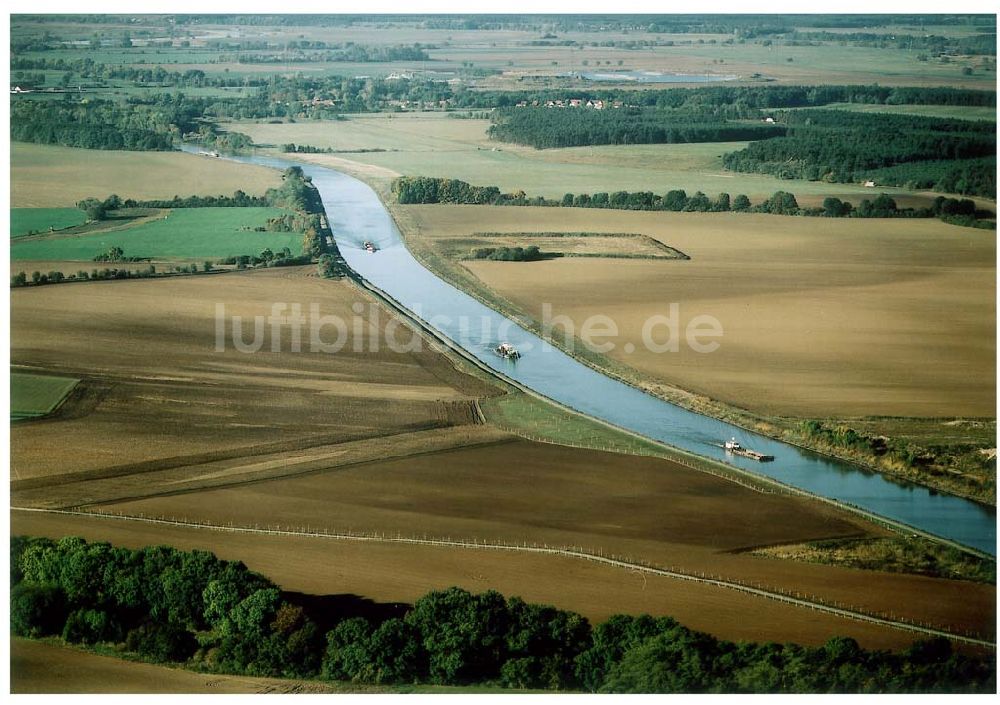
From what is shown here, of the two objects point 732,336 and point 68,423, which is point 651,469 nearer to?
point 732,336

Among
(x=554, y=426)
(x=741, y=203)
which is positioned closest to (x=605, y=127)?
(x=741, y=203)

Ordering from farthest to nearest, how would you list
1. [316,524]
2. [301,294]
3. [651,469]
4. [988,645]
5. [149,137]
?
[149,137] < [301,294] < [651,469] < [316,524] < [988,645]

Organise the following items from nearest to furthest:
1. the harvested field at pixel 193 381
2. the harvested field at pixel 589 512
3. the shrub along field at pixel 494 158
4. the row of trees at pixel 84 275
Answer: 1. the harvested field at pixel 589 512
2. the harvested field at pixel 193 381
3. the row of trees at pixel 84 275
4. the shrub along field at pixel 494 158

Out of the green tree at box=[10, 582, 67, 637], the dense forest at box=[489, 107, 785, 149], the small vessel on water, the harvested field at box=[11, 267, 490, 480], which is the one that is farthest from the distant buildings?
the green tree at box=[10, 582, 67, 637]

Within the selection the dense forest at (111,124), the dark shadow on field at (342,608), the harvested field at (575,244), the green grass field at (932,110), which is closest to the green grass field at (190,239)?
the dense forest at (111,124)

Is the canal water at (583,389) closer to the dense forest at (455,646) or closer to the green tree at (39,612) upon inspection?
the dense forest at (455,646)

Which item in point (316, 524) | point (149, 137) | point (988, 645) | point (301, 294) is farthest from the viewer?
point (149, 137)

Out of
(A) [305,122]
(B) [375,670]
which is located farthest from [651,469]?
(A) [305,122]

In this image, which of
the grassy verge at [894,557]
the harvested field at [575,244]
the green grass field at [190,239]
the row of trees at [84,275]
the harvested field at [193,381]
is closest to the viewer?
the grassy verge at [894,557]
